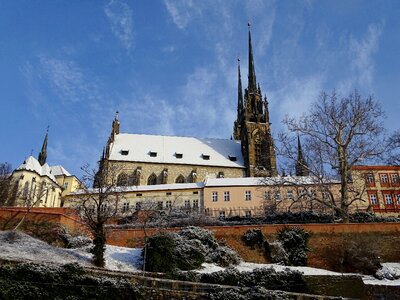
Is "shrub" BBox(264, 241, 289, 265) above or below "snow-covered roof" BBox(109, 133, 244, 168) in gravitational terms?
below

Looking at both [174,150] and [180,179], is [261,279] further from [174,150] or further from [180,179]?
[174,150]

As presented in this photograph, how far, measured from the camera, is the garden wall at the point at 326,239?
92.1 feet

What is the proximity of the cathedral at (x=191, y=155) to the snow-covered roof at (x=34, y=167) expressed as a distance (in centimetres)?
861

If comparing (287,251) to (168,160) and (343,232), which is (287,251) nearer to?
(343,232)

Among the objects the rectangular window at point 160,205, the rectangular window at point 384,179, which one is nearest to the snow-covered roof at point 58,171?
the rectangular window at point 160,205

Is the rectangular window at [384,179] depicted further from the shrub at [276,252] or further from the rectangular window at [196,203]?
the shrub at [276,252]

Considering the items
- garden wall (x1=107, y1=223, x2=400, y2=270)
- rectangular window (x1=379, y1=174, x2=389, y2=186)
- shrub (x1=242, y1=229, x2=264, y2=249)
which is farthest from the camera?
rectangular window (x1=379, y1=174, x2=389, y2=186)

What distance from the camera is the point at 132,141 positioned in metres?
67.0

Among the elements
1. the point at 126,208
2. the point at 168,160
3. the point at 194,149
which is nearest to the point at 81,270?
the point at 126,208

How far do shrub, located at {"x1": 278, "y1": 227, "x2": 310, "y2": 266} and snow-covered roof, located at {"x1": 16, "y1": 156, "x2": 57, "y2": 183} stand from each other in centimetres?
4185

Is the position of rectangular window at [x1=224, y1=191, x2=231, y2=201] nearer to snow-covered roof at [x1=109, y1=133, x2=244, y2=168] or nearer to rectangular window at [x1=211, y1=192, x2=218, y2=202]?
rectangular window at [x1=211, y1=192, x2=218, y2=202]

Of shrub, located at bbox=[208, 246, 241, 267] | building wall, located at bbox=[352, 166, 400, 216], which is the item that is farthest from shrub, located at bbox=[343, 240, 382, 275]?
building wall, located at bbox=[352, 166, 400, 216]

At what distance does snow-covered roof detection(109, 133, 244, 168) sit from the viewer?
6381 cm

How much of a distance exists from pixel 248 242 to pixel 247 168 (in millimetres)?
36460
